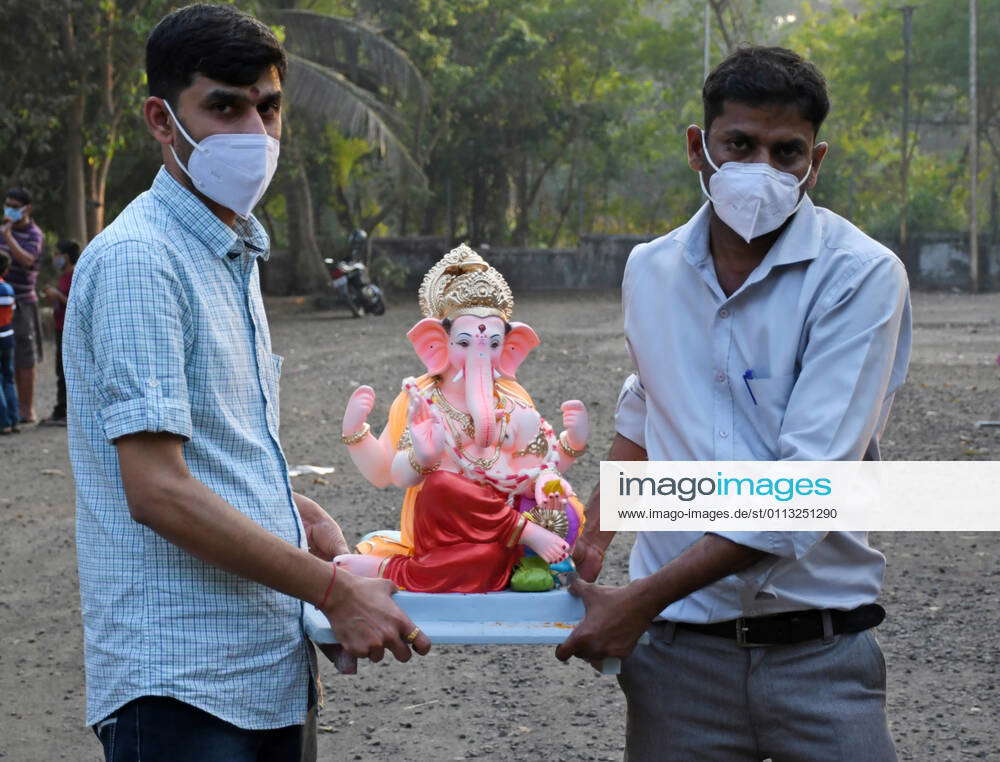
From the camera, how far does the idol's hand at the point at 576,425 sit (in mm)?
3658

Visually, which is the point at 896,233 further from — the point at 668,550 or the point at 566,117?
the point at 668,550

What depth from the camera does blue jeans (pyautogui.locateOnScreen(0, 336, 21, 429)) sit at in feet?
37.0

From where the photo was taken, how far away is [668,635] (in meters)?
2.78

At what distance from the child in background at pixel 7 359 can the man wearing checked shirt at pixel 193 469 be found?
9.17 meters

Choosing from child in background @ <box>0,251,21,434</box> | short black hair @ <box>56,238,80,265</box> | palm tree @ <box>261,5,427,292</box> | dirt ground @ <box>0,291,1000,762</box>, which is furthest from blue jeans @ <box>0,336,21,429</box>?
palm tree @ <box>261,5,427,292</box>

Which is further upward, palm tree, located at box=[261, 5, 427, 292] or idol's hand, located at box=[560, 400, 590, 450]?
palm tree, located at box=[261, 5, 427, 292]

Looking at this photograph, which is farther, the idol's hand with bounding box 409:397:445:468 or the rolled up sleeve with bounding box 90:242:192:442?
the idol's hand with bounding box 409:397:445:468

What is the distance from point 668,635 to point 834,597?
367 mm

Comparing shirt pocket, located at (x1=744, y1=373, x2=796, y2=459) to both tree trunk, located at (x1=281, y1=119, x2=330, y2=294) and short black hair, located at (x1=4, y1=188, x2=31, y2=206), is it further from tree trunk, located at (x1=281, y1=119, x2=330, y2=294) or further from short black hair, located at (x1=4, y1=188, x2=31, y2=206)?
tree trunk, located at (x1=281, y1=119, x2=330, y2=294)

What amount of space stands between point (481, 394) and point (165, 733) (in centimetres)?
157

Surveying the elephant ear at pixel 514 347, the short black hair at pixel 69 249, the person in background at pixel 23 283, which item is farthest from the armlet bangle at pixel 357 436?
the short black hair at pixel 69 249

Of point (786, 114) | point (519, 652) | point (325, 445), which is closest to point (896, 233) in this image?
point (325, 445)

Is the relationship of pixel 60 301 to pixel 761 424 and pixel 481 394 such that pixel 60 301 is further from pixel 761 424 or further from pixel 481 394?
pixel 761 424

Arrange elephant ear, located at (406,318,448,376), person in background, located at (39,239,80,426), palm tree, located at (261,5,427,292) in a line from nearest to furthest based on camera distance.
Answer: elephant ear, located at (406,318,448,376), person in background, located at (39,239,80,426), palm tree, located at (261,5,427,292)
